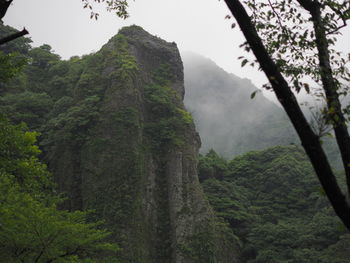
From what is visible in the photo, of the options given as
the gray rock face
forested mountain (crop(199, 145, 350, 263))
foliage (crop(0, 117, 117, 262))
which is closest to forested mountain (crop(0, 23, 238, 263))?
the gray rock face

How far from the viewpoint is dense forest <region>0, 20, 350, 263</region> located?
19031mm

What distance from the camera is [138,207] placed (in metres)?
20.9

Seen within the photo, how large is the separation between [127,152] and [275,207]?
15.2 meters

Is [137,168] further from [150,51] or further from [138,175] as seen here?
[150,51]

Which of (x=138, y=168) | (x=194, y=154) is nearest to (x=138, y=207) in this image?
(x=138, y=168)

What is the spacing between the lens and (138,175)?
22.2 metres

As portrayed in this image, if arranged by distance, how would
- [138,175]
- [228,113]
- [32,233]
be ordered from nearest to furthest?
1. [32,233]
2. [138,175]
3. [228,113]

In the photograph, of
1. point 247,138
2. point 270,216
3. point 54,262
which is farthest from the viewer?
point 247,138

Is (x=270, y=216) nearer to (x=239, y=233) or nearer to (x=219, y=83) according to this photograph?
(x=239, y=233)

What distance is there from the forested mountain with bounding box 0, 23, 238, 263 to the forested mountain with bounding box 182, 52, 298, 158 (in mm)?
26855

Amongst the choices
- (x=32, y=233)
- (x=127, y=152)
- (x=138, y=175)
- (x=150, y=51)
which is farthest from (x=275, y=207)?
(x=32, y=233)

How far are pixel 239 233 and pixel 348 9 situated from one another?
79.4ft

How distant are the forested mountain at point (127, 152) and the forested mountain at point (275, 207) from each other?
292 centimetres

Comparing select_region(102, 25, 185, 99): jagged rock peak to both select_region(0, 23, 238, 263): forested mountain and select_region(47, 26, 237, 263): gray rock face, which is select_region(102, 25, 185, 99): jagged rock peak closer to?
select_region(0, 23, 238, 263): forested mountain
